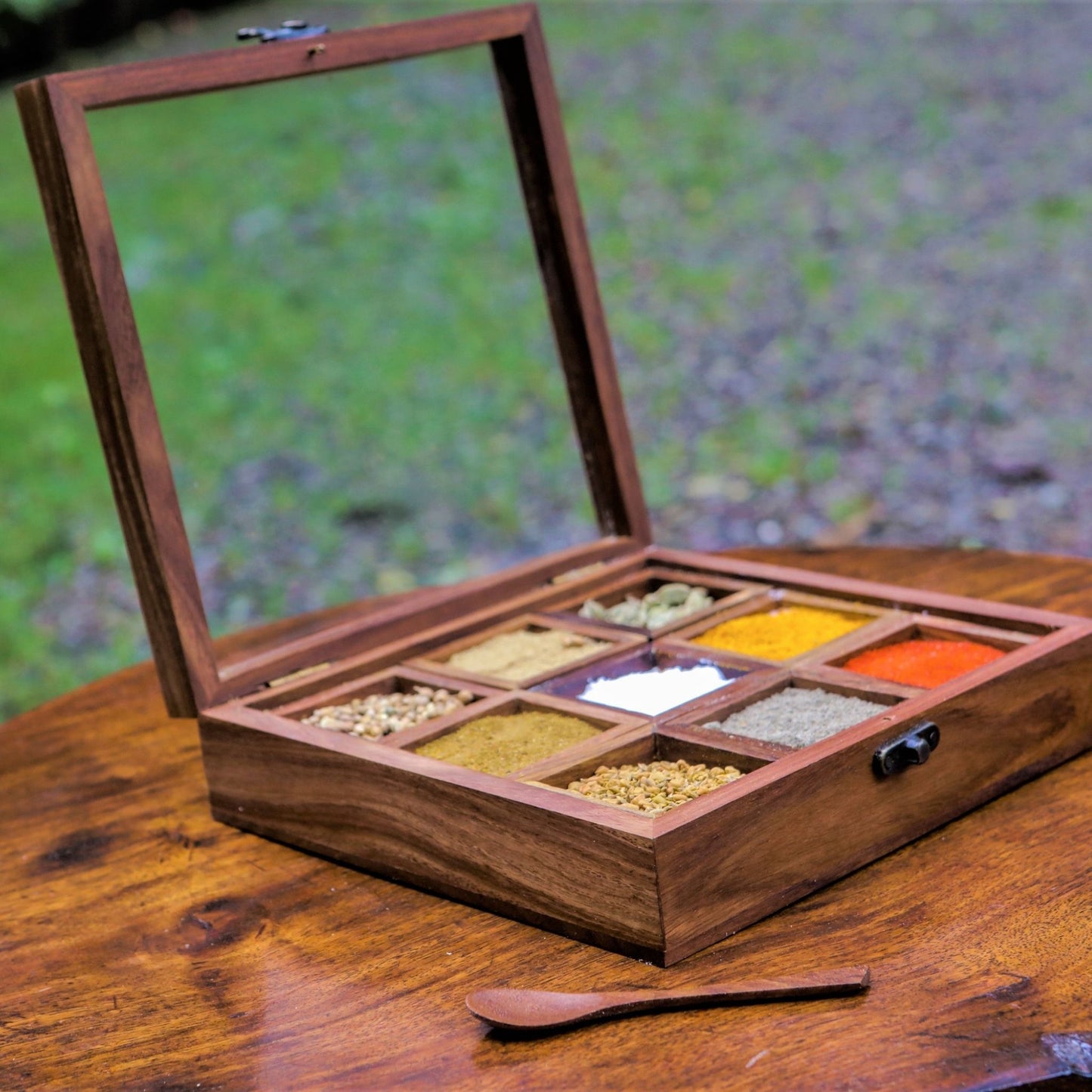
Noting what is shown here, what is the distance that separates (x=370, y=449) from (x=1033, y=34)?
3.54 metres

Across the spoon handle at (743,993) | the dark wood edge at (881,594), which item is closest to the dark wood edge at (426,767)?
the spoon handle at (743,993)

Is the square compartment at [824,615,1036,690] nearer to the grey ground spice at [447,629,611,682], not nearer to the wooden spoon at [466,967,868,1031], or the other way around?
the grey ground spice at [447,629,611,682]

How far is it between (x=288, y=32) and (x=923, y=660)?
95cm

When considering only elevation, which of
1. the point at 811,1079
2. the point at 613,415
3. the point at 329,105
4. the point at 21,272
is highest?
the point at 329,105

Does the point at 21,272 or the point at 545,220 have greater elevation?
the point at 21,272

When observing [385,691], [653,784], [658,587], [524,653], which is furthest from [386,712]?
[658,587]

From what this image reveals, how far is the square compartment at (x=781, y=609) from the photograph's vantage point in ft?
5.11

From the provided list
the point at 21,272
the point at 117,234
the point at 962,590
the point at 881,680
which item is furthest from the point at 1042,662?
the point at 21,272

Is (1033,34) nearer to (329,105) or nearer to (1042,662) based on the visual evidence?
(329,105)

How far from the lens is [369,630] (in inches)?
65.4

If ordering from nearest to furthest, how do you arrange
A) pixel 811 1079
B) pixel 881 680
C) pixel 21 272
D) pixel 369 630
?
pixel 811 1079 → pixel 881 680 → pixel 369 630 → pixel 21 272

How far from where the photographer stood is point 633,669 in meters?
1.58

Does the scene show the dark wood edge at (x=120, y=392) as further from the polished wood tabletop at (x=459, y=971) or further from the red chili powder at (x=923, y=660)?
the red chili powder at (x=923, y=660)

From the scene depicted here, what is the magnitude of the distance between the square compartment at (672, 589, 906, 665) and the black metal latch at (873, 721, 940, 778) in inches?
→ 8.3
